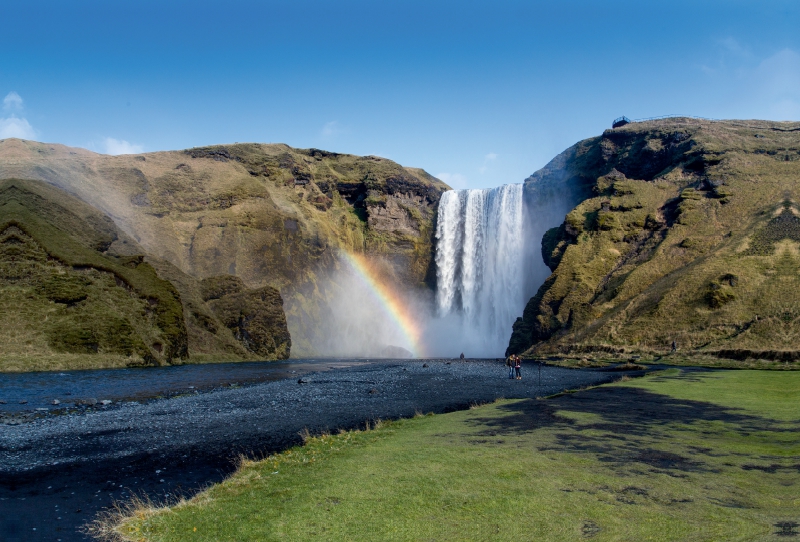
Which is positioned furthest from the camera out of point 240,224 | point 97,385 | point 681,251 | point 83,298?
point 240,224

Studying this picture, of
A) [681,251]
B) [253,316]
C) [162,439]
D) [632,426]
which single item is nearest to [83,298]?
[253,316]

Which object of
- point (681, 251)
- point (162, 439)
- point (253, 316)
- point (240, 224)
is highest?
point (240, 224)

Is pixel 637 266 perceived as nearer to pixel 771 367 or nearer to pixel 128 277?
pixel 771 367

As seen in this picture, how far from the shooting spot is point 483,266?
12056 centimetres

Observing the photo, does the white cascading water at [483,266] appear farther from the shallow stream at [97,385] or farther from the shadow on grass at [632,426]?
the shadow on grass at [632,426]

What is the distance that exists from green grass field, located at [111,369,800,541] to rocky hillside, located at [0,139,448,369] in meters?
46.6

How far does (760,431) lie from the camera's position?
17.0 metres

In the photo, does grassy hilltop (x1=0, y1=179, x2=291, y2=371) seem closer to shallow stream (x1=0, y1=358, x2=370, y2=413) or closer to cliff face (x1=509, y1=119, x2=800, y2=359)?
shallow stream (x1=0, y1=358, x2=370, y2=413)

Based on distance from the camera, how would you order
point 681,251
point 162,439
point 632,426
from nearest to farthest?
point 632,426, point 162,439, point 681,251

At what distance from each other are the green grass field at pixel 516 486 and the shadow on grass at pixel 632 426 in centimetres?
8

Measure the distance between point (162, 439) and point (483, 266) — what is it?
103761 millimetres

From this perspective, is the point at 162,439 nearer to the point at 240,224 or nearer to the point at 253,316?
the point at 253,316

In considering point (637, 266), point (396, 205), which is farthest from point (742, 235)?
point (396, 205)

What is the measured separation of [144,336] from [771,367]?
199 ft
